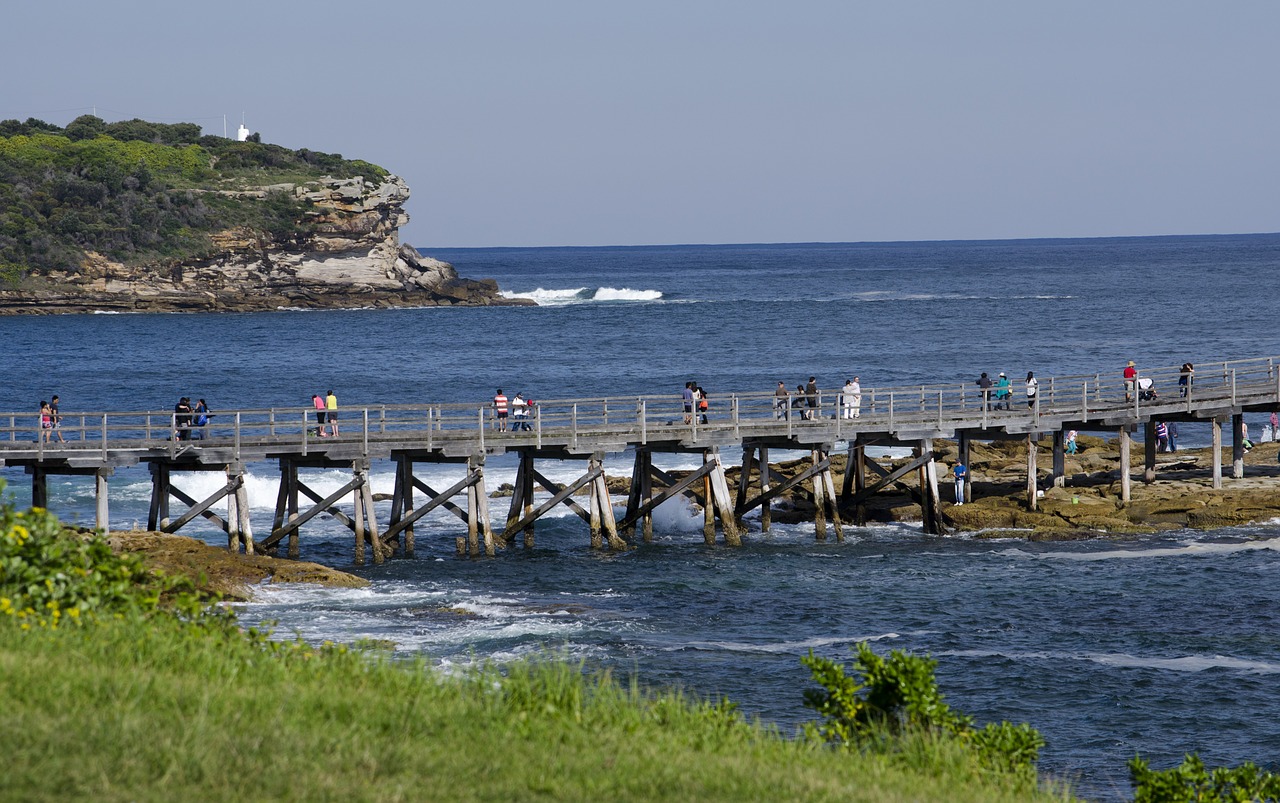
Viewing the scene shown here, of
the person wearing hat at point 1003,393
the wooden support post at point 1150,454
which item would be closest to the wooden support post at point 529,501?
the person wearing hat at point 1003,393

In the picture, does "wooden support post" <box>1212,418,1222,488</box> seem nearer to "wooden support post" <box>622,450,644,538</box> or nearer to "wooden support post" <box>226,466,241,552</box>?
"wooden support post" <box>622,450,644,538</box>

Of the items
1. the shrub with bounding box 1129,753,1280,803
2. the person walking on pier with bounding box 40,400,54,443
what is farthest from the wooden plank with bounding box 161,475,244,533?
the shrub with bounding box 1129,753,1280,803

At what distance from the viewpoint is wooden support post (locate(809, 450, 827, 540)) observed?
36.2 meters

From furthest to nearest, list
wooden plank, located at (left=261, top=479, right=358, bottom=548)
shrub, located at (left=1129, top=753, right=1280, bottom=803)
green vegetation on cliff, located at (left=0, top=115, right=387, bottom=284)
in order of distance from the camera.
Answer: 1. green vegetation on cliff, located at (left=0, top=115, right=387, bottom=284)
2. wooden plank, located at (left=261, top=479, right=358, bottom=548)
3. shrub, located at (left=1129, top=753, right=1280, bottom=803)

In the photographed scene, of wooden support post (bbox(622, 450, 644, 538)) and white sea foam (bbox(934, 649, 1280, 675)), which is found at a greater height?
wooden support post (bbox(622, 450, 644, 538))

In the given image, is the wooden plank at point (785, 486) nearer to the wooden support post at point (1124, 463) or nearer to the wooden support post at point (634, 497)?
the wooden support post at point (634, 497)

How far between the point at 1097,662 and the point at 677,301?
411ft

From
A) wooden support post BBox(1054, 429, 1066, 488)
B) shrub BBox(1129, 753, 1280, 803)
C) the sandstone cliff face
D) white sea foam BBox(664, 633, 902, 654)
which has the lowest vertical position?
white sea foam BBox(664, 633, 902, 654)

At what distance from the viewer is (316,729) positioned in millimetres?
12922

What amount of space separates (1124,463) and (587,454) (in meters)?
13.7

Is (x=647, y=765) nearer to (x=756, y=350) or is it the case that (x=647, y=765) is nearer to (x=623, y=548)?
(x=623, y=548)

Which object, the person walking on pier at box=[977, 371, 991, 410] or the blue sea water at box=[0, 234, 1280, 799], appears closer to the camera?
the blue sea water at box=[0, 234, 1280, 799]

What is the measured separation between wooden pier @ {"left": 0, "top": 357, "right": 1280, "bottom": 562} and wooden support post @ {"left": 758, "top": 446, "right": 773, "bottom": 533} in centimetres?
5

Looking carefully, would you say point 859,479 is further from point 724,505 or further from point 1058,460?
point 1058,460
